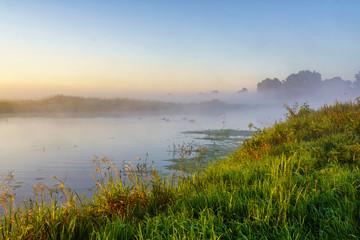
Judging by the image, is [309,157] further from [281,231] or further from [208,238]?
[208,238]

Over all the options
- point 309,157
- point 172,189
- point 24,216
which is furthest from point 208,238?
point 309,157

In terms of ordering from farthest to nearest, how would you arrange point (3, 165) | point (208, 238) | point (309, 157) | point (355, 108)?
point (3, 165)
point (355, 108)
point (309, 157)
point (208, 238)

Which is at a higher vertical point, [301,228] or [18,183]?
[301,228]

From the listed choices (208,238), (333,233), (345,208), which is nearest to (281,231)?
(333,233)

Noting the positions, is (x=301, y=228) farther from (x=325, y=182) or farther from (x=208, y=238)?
(x=325, y=182)

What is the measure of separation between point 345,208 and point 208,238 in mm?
2610

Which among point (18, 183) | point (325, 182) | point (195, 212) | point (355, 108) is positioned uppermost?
point (355, 108)

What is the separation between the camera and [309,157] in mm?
8266

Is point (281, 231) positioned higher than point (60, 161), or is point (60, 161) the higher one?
point (281, 231)

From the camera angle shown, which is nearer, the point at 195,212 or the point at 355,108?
the point at 195,212

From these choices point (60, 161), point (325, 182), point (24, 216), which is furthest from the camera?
point (60, 161)

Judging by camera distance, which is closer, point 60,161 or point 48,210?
point 48,210

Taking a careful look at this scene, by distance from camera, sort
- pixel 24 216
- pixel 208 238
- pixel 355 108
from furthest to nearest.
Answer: pixel 355 108
pixel 24 216
pixel 208 238

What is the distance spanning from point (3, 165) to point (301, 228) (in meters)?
16.5
